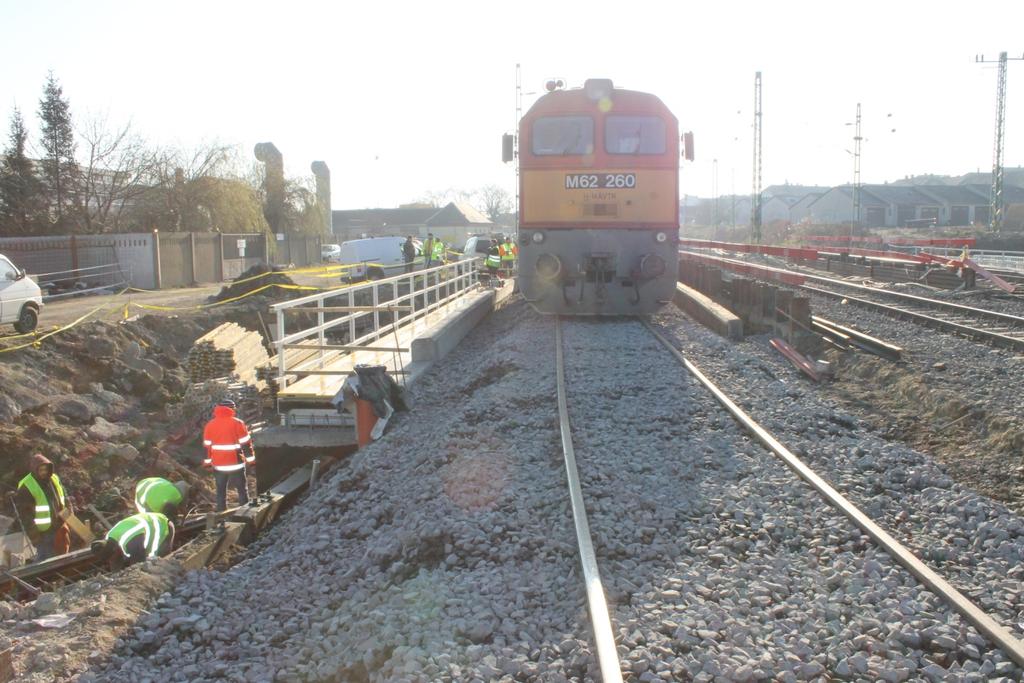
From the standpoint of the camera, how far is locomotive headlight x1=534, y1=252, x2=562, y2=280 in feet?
45.8

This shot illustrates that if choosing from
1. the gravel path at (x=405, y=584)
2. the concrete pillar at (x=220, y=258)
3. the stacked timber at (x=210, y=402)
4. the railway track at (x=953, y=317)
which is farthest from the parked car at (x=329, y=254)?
the gravel path at (x=405, y=584)

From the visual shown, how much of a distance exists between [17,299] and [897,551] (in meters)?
16.4

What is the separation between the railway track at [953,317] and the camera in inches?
497

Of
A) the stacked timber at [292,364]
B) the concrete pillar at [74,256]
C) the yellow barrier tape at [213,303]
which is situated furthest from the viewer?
the concrete pillar at [74,256]

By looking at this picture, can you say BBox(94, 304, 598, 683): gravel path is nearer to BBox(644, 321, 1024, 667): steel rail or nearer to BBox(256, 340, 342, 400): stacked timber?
BBox(644, 321, 1024, 667): steel rail

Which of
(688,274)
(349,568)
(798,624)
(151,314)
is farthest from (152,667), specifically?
(688,274)

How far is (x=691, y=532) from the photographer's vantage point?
5.29m

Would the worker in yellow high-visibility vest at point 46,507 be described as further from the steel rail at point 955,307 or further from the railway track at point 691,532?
the steel rail at point 955,307

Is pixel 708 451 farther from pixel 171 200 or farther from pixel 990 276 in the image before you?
pixel 171 200

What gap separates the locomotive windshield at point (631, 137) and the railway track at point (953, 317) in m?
5.39

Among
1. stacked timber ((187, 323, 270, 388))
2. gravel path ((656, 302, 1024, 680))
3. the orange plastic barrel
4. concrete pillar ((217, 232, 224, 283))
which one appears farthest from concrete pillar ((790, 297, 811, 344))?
concrete pillar ((217, 232, 224, 283))

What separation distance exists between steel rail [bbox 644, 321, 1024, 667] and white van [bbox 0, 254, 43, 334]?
46.0 ft

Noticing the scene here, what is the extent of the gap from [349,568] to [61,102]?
38193mm

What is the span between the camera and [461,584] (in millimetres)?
4762
